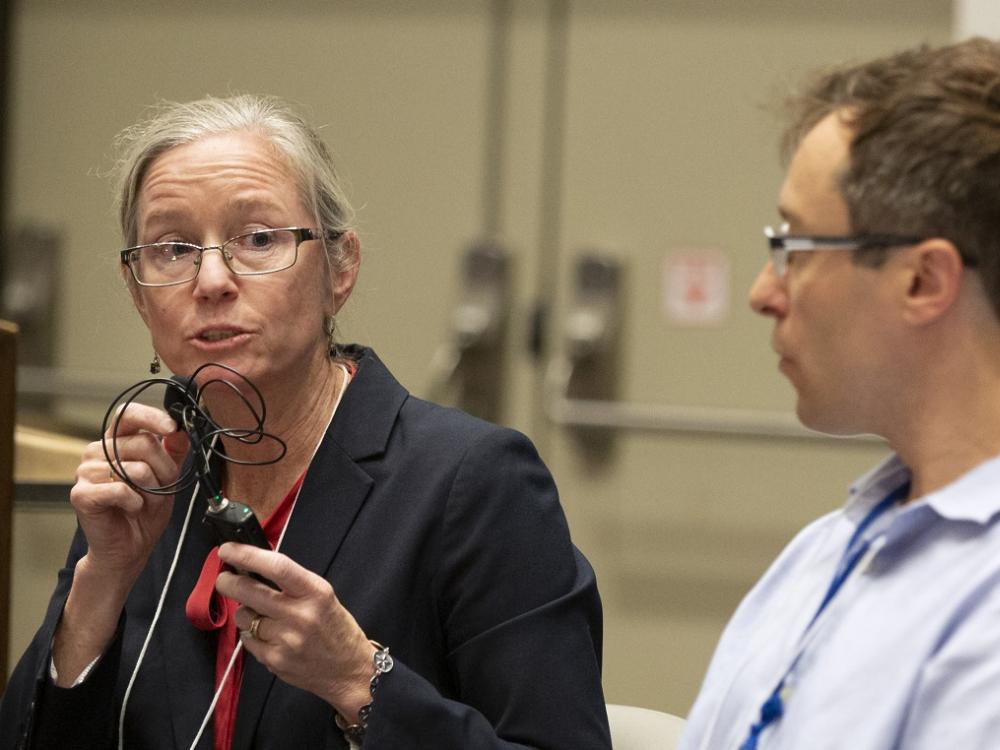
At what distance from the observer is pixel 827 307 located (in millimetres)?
1378

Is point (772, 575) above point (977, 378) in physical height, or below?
below

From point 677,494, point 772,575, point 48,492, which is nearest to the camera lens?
point 772,575

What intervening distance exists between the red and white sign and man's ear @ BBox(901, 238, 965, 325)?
7.85ft

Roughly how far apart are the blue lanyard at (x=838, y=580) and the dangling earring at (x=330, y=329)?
852 millimetres

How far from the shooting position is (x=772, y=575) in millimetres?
1609

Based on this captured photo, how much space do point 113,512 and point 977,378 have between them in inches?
42.0

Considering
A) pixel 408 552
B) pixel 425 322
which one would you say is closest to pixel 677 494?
pixel 425 322

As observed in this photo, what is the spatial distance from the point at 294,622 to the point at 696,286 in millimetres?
2306

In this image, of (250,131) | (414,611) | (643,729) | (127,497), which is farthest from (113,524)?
(643,729)

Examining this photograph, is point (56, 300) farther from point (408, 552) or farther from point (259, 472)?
point (408, 552)

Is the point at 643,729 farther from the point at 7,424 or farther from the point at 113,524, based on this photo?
the point at 7,424

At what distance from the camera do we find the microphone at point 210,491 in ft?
5.29

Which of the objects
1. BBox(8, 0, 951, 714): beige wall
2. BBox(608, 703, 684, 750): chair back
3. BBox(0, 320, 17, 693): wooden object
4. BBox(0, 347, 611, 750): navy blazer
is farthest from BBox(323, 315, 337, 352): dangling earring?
BBox(8, 0, 951, 714): beige wall

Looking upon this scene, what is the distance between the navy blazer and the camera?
181 centimetres
